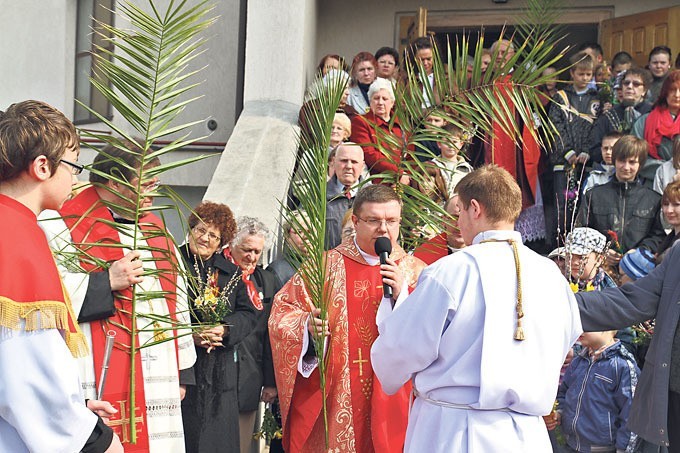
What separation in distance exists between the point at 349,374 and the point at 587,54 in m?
6.57

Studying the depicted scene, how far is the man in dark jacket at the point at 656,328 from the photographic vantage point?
5332 mm

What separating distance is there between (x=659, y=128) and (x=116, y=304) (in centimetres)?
649

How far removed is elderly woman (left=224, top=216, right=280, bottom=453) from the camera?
6.47 meters

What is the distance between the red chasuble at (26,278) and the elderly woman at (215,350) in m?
2.43

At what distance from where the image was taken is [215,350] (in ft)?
20.1

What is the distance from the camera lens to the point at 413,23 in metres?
13.2

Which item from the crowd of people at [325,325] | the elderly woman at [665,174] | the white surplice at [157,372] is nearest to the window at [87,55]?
the crowd of people at [325,325]

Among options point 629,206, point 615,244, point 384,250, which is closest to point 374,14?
point 629,206

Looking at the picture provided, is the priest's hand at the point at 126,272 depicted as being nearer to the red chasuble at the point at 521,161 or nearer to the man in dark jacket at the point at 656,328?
the man in dark jacket at the point at 656,328

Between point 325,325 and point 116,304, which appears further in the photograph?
point 325,325

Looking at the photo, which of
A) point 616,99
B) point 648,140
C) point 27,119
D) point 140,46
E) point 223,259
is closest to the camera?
point 27,119

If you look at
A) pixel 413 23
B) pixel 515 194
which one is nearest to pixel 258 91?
pixel 413 23

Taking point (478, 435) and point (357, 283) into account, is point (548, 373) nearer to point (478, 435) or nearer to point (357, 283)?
point (478, 435)

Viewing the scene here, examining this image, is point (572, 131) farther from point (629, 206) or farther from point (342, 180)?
point (342, 180)
